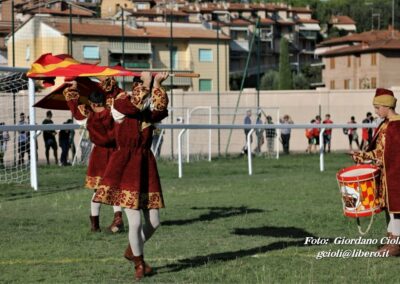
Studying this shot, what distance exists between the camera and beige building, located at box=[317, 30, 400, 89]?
86500 millimetres

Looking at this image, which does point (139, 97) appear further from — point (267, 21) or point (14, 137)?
point (267, 21)

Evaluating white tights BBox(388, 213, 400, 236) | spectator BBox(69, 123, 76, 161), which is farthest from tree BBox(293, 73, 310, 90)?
white tights BBox(388, 213, 400, 236)

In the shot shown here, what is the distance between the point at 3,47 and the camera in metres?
30.5

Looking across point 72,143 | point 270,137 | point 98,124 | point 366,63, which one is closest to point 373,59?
point 366,63

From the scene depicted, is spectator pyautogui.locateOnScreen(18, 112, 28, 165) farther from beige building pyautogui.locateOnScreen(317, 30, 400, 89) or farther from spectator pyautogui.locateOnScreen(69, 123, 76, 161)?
beige building pyautogui.locateOnScreen(317, 30, 400, 89)

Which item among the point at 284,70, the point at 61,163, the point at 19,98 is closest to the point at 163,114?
the point at 19,98

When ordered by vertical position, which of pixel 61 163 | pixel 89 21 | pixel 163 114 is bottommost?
pixel 61 163

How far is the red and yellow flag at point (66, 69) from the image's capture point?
35.9ft

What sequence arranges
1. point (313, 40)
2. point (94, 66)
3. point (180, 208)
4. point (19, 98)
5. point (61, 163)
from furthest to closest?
1. point (313, 40)
2. point (61, 163)
3. point (19, 98)
4. point (180, 208)
5. point (94, 66)

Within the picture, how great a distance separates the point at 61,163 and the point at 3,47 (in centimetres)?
422

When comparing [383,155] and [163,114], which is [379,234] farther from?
[163,114]

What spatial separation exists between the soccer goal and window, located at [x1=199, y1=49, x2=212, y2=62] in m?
40.4

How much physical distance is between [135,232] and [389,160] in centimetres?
297

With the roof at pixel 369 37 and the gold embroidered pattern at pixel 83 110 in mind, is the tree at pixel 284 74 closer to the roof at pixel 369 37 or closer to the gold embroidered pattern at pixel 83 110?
the roof at pixel 369 37
